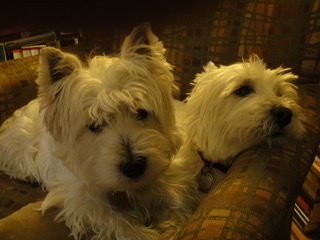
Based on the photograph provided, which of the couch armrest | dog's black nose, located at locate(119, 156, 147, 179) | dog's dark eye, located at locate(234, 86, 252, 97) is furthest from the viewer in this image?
dog's dark eye, located at locate(234, 86, 252, 97)

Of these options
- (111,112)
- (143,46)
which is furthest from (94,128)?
(143,46)

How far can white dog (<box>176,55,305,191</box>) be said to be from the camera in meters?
1.06

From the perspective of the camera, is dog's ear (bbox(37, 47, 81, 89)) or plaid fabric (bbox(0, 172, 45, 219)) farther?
plaid fabric (bbox(0, 172, 45, 219))

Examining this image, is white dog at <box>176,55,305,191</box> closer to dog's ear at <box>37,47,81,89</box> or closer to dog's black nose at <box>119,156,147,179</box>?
dog's black nose at <box>119,156,147,179</box>

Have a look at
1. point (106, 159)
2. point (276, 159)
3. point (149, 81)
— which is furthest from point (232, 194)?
point (149, 81)

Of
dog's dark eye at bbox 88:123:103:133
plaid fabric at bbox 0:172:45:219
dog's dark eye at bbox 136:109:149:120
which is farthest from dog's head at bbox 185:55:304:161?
plaid fabric at bbox 0:172:45:219

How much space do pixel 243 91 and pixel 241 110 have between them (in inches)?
3.9

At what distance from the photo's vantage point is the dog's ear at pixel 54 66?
3.19 ft

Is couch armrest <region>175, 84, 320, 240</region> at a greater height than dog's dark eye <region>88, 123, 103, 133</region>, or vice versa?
dog's dark eye <region>88, 123, 103, 133</region>

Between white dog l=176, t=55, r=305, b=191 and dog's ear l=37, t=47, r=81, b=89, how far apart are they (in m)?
0.50

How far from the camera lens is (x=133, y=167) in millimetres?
943

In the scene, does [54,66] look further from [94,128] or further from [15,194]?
[15,194]

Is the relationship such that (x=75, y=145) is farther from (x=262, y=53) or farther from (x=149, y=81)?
(x=262, y=53)

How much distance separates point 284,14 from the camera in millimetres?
1369
